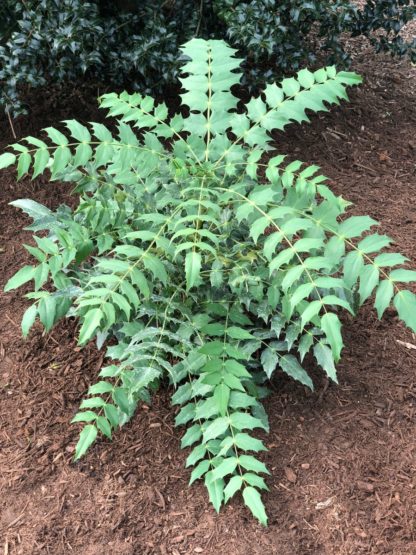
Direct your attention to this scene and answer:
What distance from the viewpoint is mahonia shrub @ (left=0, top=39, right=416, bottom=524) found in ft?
8.23

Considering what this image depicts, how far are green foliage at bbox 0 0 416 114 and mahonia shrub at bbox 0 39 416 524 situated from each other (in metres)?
0.99

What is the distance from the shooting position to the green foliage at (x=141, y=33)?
377cm

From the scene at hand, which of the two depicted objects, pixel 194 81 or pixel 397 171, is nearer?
pixel 194 81

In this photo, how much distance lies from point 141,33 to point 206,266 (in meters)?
1.96

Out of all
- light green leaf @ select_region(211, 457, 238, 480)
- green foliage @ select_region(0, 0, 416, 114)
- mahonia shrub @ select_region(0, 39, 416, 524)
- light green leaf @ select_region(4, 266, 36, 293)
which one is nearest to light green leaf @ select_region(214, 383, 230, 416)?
mahonia shrub @ select_region(0, 39, 416, 524)

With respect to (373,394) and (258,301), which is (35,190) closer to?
(258,301)

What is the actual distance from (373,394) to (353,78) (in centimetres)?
147

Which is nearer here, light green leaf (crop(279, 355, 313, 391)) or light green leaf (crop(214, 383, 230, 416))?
light green leaf (crop(214, 383, 230, 416))

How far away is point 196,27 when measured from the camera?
4.22 meters

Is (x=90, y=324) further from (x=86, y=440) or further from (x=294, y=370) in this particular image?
(x=294, y=370)

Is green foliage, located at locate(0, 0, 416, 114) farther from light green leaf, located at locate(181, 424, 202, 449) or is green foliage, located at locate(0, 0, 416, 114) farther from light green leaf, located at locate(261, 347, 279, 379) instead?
light green leaf, located at locate(181, 424, 202, 449)

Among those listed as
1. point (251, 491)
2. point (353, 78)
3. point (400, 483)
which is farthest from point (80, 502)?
point (353, 78)

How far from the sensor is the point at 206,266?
2.95 m

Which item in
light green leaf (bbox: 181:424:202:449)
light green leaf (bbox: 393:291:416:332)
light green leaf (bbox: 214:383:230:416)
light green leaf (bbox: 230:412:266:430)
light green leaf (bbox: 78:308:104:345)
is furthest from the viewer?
light green leaf (bbox: 181:424:202:449)
